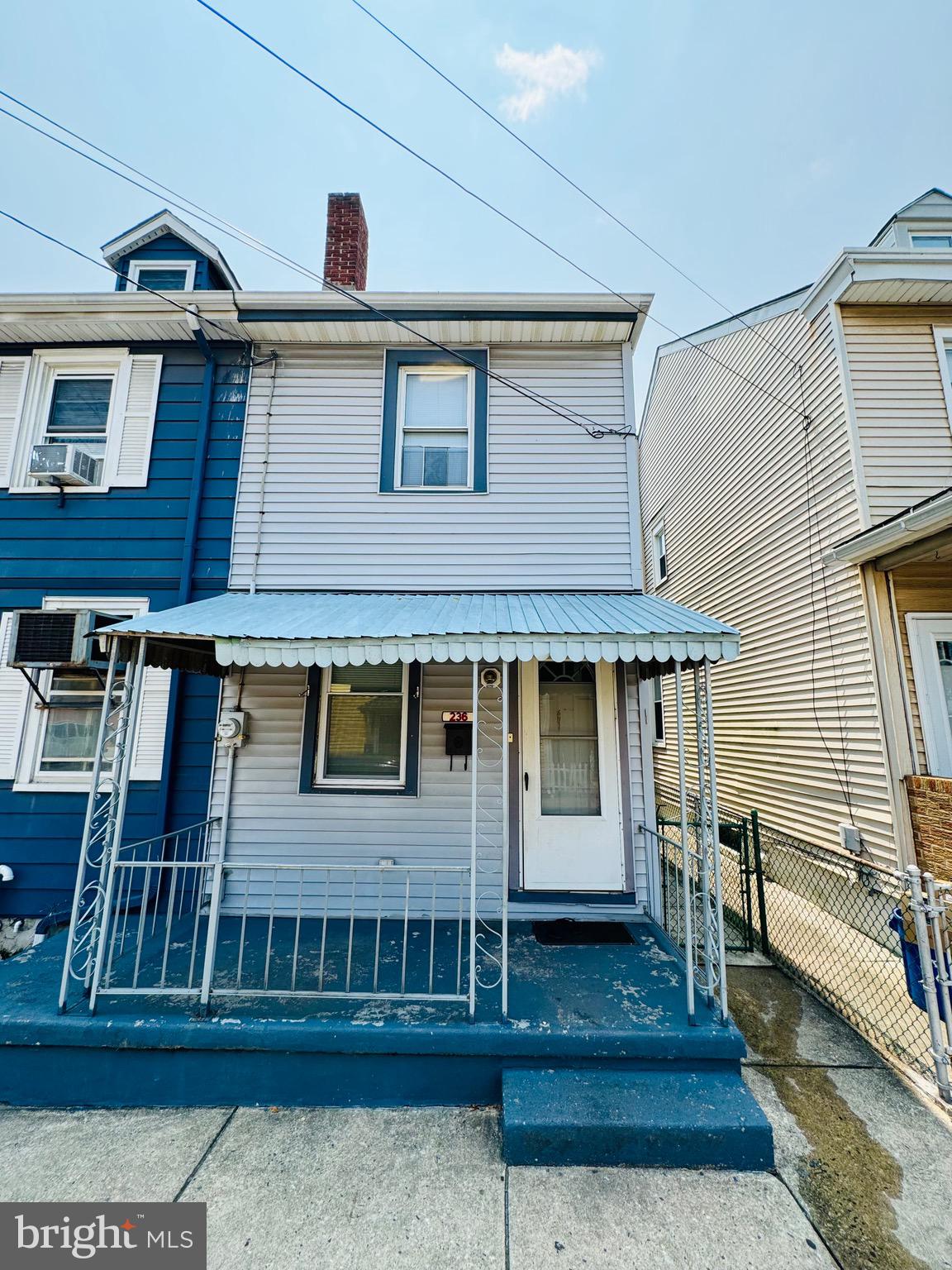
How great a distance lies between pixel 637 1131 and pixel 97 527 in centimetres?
672

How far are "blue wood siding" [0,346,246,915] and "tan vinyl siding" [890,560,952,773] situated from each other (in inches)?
289

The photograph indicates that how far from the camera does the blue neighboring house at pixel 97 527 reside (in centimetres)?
511

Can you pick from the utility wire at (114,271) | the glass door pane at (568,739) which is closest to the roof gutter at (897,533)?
the glass door pane at (568,739)

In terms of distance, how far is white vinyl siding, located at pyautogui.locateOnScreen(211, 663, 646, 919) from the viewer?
16.4ft

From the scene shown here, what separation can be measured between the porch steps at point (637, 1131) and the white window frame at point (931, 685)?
4.45 m

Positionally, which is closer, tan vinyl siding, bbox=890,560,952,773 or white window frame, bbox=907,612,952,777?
white window frame, bbox=907,612,952,777

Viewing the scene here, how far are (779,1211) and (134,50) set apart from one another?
30.5ft

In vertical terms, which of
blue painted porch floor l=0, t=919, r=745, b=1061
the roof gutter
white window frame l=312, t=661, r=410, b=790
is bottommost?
blue painted porch floor l=0, t=919, r=745, b=1061

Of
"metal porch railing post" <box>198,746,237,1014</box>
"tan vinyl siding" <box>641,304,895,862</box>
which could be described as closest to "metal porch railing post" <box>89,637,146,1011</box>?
"metal porch railing post" <box>198,746,237,1014</box>

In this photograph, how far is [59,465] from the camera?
549 cm

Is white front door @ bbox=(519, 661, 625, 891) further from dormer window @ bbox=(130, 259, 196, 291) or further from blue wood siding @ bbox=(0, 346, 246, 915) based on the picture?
dormer window @ bbox=(130, 259, 196, 291)

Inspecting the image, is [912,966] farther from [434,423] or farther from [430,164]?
[430,164]

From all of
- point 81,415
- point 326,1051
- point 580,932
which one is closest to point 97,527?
point 81,415

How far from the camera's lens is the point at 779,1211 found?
8.32 feet
